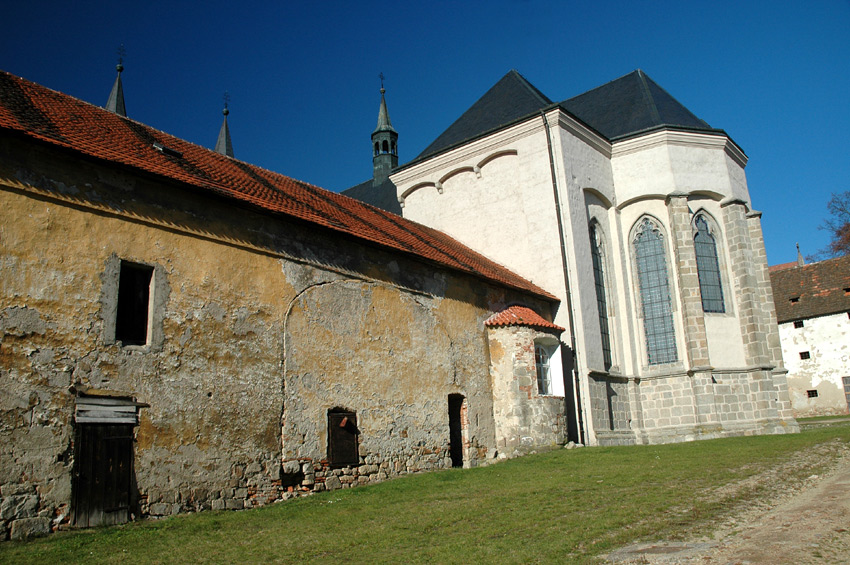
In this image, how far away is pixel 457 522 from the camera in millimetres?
8398

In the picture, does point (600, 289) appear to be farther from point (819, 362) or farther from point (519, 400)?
point (819, 362)

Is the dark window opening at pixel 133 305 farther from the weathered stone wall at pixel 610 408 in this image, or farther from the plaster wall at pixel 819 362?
the plaster wall at pixel 819 362

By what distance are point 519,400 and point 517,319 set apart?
2.02 m

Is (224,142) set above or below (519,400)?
above

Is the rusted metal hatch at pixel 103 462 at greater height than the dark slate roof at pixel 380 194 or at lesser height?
lesser

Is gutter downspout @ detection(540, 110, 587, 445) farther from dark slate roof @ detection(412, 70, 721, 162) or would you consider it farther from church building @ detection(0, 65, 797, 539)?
dark slate roof @ detection(412, 70, 721, 162)

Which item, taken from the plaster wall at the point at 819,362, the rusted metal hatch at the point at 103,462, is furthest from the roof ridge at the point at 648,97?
the rusted metal hatch at the point at 103,462

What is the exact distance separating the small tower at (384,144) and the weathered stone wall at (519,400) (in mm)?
19012

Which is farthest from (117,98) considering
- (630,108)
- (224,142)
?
(630,108)

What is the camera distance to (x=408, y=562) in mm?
6477

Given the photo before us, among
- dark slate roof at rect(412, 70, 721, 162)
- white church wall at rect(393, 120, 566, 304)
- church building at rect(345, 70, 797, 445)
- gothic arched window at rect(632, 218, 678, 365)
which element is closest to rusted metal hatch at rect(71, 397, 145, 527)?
church building at rect(345, 70, 797, 445)

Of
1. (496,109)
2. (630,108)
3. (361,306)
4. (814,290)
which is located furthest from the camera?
(814,290)

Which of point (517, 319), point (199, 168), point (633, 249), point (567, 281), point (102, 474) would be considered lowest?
point (102, 474)

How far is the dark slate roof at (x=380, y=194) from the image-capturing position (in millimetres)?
27780
